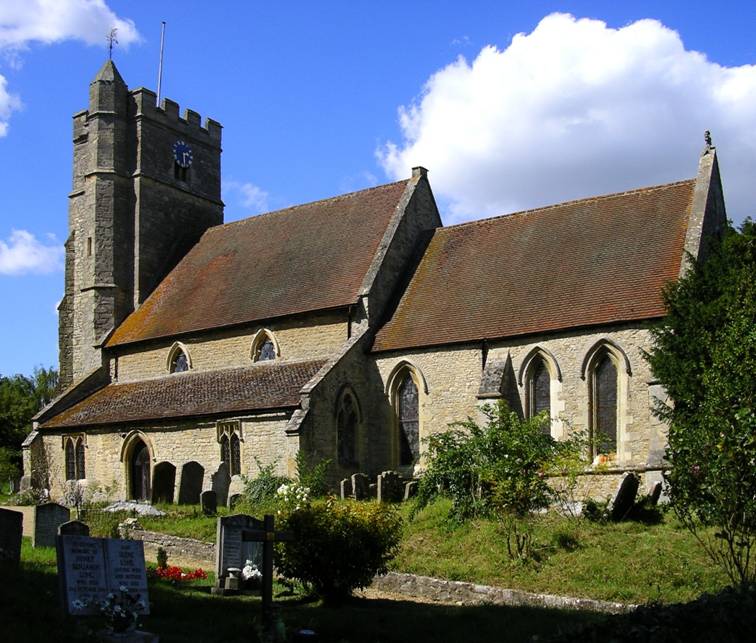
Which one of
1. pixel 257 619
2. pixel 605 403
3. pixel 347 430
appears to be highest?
pixel 605 403

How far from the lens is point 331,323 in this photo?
2859 centimetres

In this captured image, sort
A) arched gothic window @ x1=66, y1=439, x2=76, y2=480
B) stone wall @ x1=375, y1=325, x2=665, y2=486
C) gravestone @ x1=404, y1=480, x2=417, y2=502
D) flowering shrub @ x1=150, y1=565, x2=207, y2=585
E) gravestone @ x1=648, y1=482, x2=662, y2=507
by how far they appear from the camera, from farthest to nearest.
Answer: arched gothic window @ x1=66, y1=439, x2=76, y2=480, gravestone @ x1=404, y1=480, x2=417, y2=502, stone wall @ x1=375, y1=325, x2=665, y2=486, gravestone @ x1=648, y1=482, x2=662, y2=507, flowering shrub @ x1=150, y1=565, x2=207, y2=585

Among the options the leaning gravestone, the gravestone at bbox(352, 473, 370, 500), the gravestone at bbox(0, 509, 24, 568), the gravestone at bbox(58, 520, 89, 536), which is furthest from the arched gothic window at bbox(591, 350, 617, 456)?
the gravestone at bbox(0, 509, 24, 568)

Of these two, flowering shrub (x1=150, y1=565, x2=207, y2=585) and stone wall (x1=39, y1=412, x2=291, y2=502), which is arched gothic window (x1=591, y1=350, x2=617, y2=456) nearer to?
stone wall (x1=39, y1=412, x2=291, y2=502)

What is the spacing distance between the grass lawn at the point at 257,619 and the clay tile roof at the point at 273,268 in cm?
1439

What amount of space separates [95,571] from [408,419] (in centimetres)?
1598

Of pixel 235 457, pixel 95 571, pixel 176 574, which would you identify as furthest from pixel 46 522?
pixel 95 571

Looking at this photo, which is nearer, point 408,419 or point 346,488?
point 346,488

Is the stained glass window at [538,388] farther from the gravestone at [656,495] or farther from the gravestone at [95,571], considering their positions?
the gravestone at [95,571]

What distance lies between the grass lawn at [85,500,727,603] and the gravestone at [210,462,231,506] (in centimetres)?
542

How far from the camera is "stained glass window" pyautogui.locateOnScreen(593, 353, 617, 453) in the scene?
23.6 m

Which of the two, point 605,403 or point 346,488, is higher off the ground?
point 605,403

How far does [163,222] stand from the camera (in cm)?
3709

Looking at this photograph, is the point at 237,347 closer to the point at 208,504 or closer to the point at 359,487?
the point at 208,504
